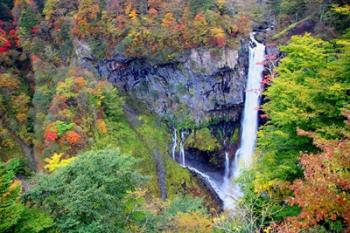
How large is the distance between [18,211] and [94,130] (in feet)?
52.6

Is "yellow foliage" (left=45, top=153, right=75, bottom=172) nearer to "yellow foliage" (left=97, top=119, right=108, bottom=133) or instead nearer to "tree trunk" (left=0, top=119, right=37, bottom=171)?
"yellow foliage" (left=97, top=119, right=108, bottom=133)

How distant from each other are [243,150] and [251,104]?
433 centimetres

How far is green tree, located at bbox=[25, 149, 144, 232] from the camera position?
49.0 feet

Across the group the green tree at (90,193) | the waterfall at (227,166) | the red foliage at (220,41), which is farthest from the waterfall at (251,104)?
the green tree at (90,193)

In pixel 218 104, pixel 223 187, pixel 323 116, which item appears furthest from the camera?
pixel 218 104

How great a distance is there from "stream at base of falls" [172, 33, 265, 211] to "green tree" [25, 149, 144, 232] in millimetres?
16370

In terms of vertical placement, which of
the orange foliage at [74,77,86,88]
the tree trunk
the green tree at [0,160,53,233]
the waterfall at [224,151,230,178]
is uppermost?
the green tree at [0,160,53,233]

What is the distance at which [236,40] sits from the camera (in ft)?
109

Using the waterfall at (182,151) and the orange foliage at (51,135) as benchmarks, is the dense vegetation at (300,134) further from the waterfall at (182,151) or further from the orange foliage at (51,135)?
the waterfall at (182,151)

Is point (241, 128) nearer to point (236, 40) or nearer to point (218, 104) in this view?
point (218, 104)

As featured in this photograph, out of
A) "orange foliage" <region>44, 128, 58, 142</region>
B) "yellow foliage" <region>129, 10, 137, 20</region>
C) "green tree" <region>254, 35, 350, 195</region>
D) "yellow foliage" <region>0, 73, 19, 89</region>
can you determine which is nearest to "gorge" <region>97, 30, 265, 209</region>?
"yellow foliage" <region>129, 10, 137, 20</region>

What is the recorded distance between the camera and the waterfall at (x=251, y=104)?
1283 inches

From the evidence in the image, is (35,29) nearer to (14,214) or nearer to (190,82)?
(190,82)

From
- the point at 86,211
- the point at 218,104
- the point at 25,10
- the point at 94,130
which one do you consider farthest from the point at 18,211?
the point at 25,10
